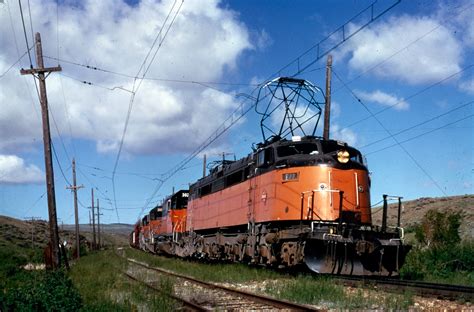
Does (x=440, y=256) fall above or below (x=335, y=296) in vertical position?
below

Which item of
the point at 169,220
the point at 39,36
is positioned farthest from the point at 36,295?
the point at 169,220

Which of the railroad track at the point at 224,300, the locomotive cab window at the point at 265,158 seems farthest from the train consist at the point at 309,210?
the railroad track at the point at 224,300

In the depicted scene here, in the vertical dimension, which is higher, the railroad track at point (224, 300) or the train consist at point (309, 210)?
the train consist at point (309, 210)

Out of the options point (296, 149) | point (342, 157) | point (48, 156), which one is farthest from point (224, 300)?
point (48, 156)

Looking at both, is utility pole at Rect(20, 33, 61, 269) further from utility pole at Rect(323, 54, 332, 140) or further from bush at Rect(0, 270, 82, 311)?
utility pole at Rect(323, 54, 332, 140)

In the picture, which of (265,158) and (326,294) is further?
(265,158)

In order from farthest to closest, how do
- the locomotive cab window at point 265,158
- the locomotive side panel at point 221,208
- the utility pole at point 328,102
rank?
the utility pole at point 328,102
the locomotive side panel at point 221,208
the locomotive cab window at point 265,158

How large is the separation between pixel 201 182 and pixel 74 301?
61.6 ft

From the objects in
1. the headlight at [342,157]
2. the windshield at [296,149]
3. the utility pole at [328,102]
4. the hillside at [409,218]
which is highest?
the utility pole at [328,102]

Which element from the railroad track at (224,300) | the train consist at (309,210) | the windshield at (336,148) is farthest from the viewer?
the windshield at (336,148)

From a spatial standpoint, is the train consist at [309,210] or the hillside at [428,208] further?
the hillside at [428,208]

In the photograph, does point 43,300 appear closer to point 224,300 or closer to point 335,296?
point 224,300

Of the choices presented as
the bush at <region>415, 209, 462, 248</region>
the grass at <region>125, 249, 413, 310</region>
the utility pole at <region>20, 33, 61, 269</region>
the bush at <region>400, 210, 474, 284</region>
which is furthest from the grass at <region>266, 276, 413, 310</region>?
the bush at <region>415, 209, 462, 248</region>

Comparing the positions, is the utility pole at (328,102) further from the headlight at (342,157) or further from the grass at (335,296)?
the grass at (335,296)
